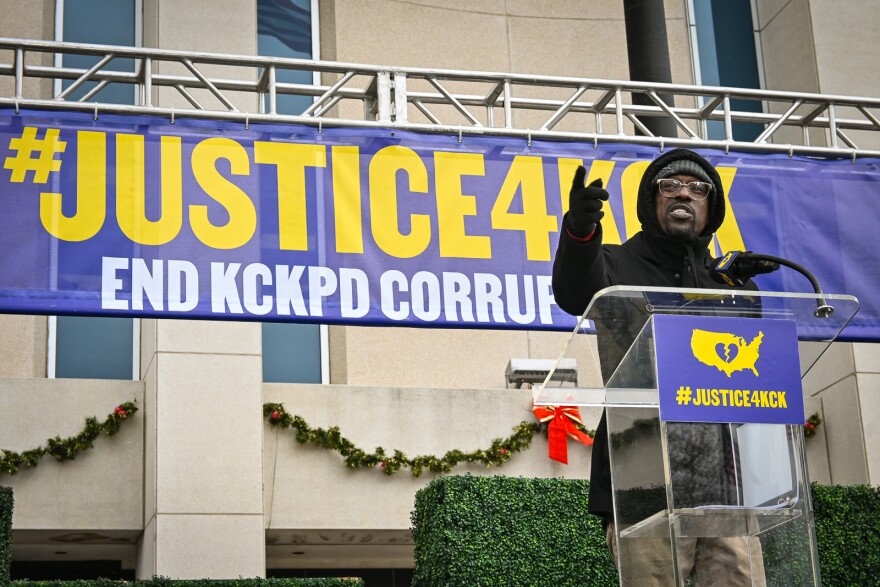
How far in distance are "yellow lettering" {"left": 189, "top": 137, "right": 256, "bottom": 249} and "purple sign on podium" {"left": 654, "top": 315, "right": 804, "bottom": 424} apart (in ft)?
13.3

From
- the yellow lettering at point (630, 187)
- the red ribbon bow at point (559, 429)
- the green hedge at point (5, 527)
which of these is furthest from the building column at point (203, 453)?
the yellow lettering at point (630, 187)

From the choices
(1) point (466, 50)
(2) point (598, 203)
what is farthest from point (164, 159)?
(1) point (466, 50)

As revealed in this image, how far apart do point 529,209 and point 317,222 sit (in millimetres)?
1257

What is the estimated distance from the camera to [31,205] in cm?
710

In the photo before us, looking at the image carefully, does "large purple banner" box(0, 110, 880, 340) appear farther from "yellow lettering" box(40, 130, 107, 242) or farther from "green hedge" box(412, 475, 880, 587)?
"green hedge" box(412, 475, 880, 587)

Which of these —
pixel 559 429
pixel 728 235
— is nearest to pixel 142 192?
pixel 728 235

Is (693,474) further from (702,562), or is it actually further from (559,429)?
(559,429)

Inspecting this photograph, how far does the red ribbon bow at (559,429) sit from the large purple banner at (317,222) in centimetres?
343

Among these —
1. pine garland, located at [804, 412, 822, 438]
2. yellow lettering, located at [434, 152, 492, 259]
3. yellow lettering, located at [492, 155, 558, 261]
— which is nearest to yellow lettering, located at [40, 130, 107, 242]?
yellow lettering, located at [434, 152, 492, 259]

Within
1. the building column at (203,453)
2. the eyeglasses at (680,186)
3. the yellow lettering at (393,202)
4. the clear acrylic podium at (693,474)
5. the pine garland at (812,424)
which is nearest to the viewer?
the clear acrylic podium at (693,474)

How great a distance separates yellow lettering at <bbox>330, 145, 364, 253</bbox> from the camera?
744cm

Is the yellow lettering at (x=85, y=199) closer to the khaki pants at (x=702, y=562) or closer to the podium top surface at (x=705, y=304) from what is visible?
the podium top surface at (x=705, y=304)

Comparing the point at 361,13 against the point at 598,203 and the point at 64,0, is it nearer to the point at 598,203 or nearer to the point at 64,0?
the point at 64,0

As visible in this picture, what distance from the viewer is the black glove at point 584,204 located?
3891 mm
